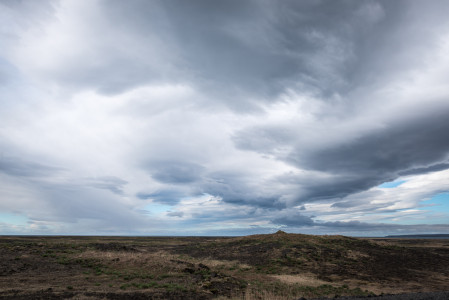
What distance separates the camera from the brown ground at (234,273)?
2213cm

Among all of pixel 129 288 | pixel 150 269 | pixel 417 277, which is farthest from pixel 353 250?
pixel 129 288

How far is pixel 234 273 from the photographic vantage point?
35.8 m

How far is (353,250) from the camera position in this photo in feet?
171

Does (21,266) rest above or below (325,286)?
above

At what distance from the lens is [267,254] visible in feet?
161

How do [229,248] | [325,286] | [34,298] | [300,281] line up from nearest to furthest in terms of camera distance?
[34,298], [325,286], [300,281], [229,248]

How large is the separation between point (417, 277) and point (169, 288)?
3392 cm

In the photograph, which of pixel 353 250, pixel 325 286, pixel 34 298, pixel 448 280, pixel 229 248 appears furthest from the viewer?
pixel 229 248

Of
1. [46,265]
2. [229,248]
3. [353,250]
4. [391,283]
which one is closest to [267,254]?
[229,248]

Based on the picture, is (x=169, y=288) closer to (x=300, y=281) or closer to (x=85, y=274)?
(x=85, y=274)

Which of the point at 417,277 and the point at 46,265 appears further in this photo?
the point at 417,277

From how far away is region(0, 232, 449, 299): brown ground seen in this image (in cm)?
2213

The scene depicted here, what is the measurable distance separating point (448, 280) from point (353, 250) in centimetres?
1791

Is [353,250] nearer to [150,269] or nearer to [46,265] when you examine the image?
[150,269]
